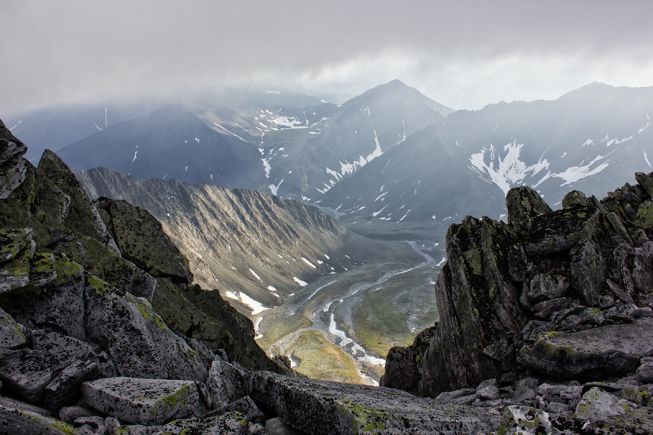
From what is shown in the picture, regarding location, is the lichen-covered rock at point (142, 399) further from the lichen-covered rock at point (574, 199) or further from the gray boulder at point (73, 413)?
the lichen-covered rock at point (574, 199)

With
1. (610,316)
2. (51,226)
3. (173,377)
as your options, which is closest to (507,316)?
(610,316)

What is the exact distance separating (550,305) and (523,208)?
11451 millimetres

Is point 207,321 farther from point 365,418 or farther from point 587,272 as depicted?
point 587,272

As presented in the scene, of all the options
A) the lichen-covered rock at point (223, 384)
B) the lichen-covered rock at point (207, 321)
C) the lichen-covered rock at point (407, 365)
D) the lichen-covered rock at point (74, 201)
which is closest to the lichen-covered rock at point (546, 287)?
the lichen-covered rock at point (407, 365)

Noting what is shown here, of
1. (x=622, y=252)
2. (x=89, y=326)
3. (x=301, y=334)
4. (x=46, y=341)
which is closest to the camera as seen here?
(x=46, y=341)

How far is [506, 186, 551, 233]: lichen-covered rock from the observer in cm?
3441

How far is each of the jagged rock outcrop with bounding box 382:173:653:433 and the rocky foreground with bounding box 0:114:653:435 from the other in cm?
11

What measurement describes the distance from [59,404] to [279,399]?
640 cm

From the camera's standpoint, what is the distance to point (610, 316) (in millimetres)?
22219

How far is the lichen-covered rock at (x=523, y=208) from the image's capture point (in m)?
34.4

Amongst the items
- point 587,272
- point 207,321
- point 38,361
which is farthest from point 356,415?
point 207,321

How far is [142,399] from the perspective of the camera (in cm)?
1089

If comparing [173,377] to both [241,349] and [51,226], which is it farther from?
[241,349]

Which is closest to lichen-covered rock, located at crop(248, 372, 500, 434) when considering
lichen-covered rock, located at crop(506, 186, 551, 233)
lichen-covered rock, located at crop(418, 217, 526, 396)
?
lichen-covered rock, located at crop(418, 217, 526, 396)
